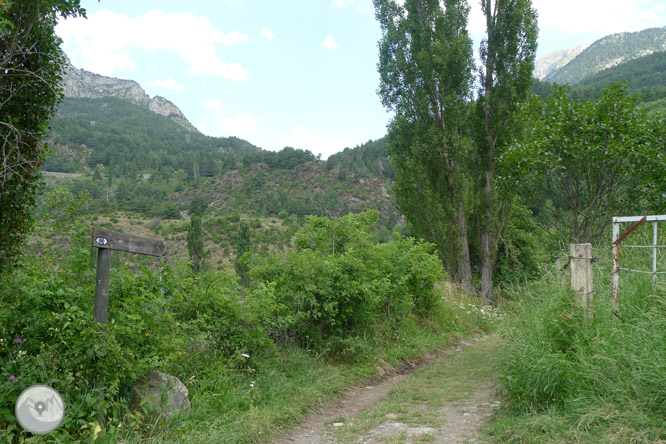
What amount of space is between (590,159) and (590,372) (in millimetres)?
5260

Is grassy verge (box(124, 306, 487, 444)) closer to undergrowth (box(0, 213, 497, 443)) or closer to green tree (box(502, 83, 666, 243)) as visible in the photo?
undergrowth (box(0, 213, 497, 443))

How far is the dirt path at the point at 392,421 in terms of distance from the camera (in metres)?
4.13

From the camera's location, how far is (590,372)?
3.78 metres

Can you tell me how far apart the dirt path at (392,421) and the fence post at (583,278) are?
147cm

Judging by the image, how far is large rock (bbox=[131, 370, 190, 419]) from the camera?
3771mm

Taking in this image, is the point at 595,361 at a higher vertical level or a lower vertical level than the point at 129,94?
lower

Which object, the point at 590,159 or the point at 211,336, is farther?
the point at 590,159

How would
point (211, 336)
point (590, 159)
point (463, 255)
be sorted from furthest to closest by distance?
point (463, 255) → point (590, 159) → point (211, 336)

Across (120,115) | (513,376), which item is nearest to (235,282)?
(513,376)

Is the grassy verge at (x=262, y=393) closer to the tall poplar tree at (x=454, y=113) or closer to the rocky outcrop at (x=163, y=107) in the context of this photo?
the tall poplar tree at (x=454, y=113)

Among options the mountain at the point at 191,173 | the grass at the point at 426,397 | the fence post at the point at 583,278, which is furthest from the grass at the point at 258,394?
the mountain at the point at 191,173

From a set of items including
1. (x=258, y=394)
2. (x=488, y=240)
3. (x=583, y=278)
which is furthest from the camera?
(x=488, y=240)

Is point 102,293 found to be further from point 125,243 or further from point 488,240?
point 488,240

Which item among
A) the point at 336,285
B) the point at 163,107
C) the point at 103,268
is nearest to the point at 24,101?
the point at 103,268
